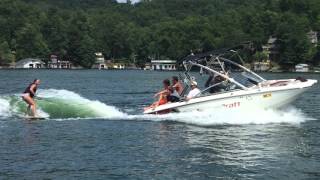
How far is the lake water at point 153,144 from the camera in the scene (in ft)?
62.5

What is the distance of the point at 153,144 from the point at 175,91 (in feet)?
25.0

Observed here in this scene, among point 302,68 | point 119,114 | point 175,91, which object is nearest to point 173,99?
point 175,91

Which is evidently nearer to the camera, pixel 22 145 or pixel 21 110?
pixel 22 145

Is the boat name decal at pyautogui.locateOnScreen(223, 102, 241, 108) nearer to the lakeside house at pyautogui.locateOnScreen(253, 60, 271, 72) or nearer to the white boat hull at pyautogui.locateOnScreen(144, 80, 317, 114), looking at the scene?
the white boat hull at pyautogui.locateOnScreen(144, 80, 317, 114)

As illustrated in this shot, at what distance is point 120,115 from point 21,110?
5268mm

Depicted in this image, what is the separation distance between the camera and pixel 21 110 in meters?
33.3

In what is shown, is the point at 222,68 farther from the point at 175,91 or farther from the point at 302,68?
the point at 302,68

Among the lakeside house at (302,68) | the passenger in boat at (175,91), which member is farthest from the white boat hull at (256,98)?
the lakeside house at (302,68)

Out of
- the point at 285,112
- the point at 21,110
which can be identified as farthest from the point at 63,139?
the point at 285,112

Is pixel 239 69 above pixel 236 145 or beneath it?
above

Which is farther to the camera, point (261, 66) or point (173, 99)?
point (261, 66)

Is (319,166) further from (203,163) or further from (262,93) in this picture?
(262,93)

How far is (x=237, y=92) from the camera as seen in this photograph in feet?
96.6

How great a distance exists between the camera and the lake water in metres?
19.1
